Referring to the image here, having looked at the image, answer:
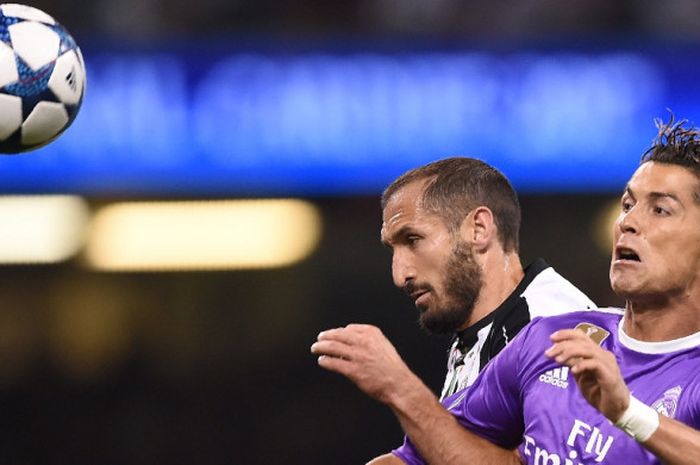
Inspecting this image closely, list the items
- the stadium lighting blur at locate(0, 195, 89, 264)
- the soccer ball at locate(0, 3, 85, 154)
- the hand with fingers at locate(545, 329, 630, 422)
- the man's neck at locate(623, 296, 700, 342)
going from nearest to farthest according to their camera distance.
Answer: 1. the hand with fingers at locate(545, 329, 630, 422)
2. the man's neck at locate(623, 296, 700, 342)
3. the soccer ball at locate(0, 3, 85, 154)
4. the stadium lighting blur at locate(0, 195, 89, 264)

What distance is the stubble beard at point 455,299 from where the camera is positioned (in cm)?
371

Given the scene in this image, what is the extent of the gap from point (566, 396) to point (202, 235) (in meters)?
5.72

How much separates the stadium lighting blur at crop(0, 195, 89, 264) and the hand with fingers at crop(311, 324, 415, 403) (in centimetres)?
544

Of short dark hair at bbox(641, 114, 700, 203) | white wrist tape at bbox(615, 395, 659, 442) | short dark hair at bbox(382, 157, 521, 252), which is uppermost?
short dark hair at bbox(641, 114, 700, 203)

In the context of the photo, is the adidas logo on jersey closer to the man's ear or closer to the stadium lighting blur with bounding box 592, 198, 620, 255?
the man's ear

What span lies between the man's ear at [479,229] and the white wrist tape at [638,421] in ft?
4.12

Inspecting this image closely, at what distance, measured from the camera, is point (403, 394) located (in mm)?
3143

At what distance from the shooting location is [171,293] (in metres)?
8.76

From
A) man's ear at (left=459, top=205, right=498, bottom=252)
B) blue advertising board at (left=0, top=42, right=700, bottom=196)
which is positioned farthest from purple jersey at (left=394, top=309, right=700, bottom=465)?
blue advertising board at (left=0, top=42, right=700, bottom=196)

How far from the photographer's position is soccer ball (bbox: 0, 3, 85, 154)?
13.1ft

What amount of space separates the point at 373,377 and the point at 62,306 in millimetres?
5960

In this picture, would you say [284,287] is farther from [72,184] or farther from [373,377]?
[373,377]

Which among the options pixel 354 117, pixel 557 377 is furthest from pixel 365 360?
pixel 354 117

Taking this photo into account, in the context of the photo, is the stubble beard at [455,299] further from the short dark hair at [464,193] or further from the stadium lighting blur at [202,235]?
the stadium lighting blur at [202,235]
